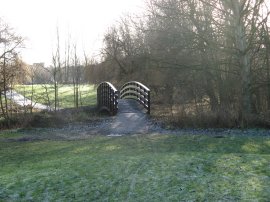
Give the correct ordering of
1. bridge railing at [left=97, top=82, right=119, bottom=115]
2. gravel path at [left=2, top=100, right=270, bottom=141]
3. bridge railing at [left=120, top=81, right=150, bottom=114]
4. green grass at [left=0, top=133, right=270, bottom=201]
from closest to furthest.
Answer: green grass at [left=0, top=133, right=270, bottom=201] < gravel path at [left=2, top=100, right=270, bottom=141] < bridge railing at [left=120, top=81, right=150, bottom=114] < bridge railing at [left=97, top=82, right=119, bottom=115]

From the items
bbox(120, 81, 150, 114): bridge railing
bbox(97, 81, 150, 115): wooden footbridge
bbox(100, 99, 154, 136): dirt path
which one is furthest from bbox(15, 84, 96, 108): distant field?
bbox(100, 99, 154, 136): dirt path

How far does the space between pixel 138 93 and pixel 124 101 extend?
1754 mm

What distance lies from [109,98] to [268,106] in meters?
8.62

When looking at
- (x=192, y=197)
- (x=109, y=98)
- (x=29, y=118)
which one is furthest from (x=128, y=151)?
(x=109, y=98)

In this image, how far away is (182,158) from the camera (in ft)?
25.6

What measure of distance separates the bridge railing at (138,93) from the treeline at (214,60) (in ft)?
4.07

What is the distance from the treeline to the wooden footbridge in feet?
4.96

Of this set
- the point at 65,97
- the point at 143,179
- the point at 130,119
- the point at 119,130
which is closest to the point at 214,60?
the point at 130,119

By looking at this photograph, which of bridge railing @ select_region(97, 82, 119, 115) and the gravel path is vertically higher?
bridge railing @ select_region(97, 82, 119, 115)

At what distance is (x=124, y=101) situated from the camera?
23.5m

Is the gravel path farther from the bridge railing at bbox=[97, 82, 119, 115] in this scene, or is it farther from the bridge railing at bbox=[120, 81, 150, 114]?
the bridge railing at bbox=[97, 82, 119, 115]

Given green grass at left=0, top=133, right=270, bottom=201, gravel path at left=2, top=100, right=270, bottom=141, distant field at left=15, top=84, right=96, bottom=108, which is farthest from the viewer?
distant field at left=15, top=84, right=96, bottom=108

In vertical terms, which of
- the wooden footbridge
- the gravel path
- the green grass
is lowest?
the gravel path

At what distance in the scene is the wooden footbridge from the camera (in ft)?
66.4
